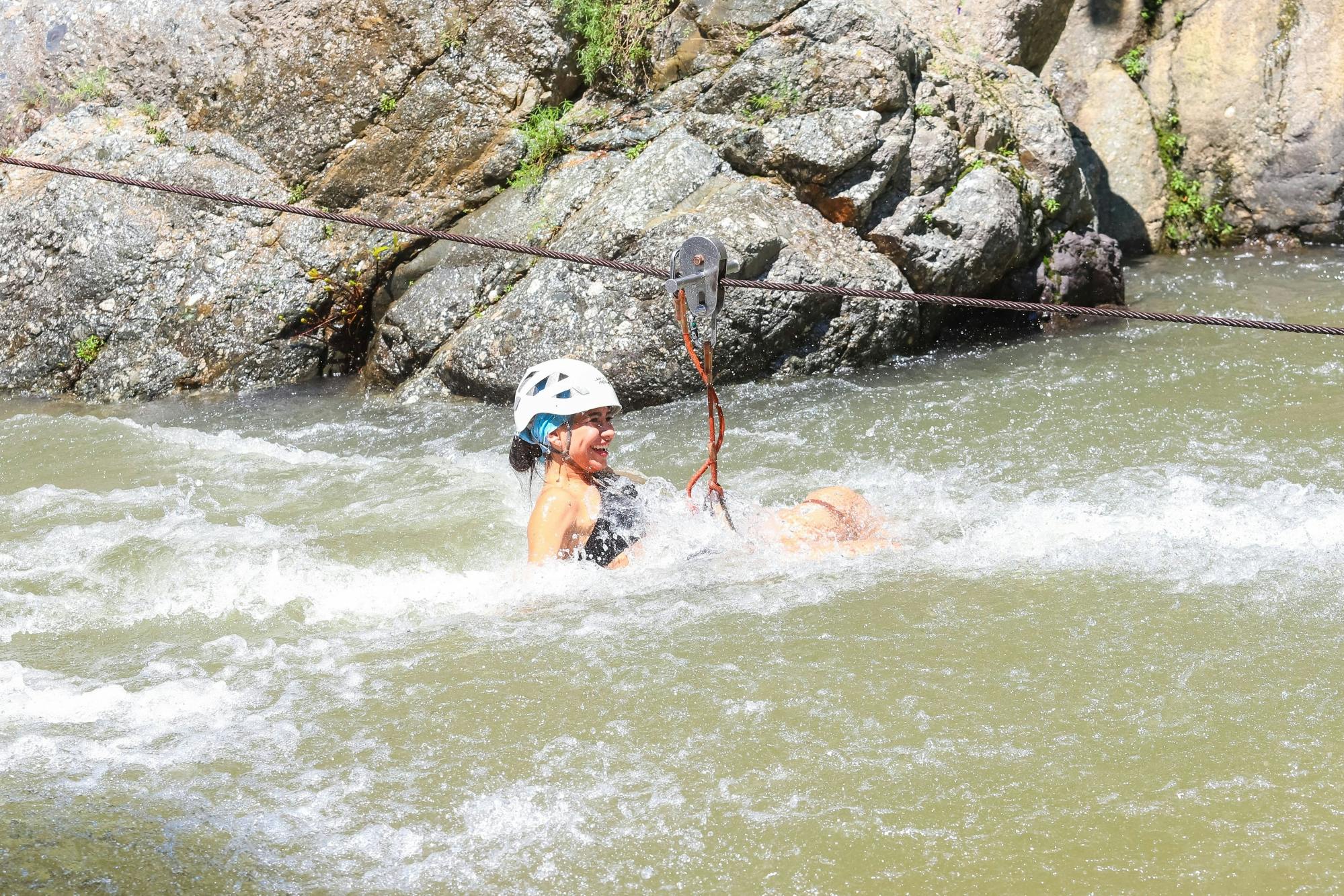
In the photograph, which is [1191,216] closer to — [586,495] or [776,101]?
[776,101]

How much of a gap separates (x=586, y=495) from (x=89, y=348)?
6.19 m

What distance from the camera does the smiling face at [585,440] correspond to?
16.9ft

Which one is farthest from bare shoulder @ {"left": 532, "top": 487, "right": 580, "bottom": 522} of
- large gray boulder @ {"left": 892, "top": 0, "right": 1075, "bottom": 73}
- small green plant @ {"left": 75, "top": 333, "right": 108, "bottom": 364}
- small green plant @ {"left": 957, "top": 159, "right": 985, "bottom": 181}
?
large gray boulder @ {"left": 892, "top": 0, "right": 1075, "bottom": 73}

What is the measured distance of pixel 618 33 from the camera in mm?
9812

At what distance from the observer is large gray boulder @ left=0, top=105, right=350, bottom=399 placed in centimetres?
947

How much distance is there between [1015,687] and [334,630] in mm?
2659

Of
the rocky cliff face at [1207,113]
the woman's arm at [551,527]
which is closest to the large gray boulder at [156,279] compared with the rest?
the woman's arm at [551,527]

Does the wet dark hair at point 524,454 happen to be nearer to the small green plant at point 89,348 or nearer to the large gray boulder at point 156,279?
the large gray boulder at point 156,279

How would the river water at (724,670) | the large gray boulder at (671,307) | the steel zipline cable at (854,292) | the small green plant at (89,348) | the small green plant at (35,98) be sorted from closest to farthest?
the river water at (724,670)
the steel zipline cable at (854,292)
the large gray boulder at (671,307)
the small green plant at (89,348)
the small green plant at (35,98)

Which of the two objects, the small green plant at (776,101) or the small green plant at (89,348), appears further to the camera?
the small green plant at (89,348)

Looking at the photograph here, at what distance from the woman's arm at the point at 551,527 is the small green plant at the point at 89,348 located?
608 centimetres

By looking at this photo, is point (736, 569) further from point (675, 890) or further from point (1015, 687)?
point (675, 890)

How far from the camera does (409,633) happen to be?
15.9ft

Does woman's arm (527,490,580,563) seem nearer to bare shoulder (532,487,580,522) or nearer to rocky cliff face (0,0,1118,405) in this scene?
bare shoulder (532,487,580,522)
